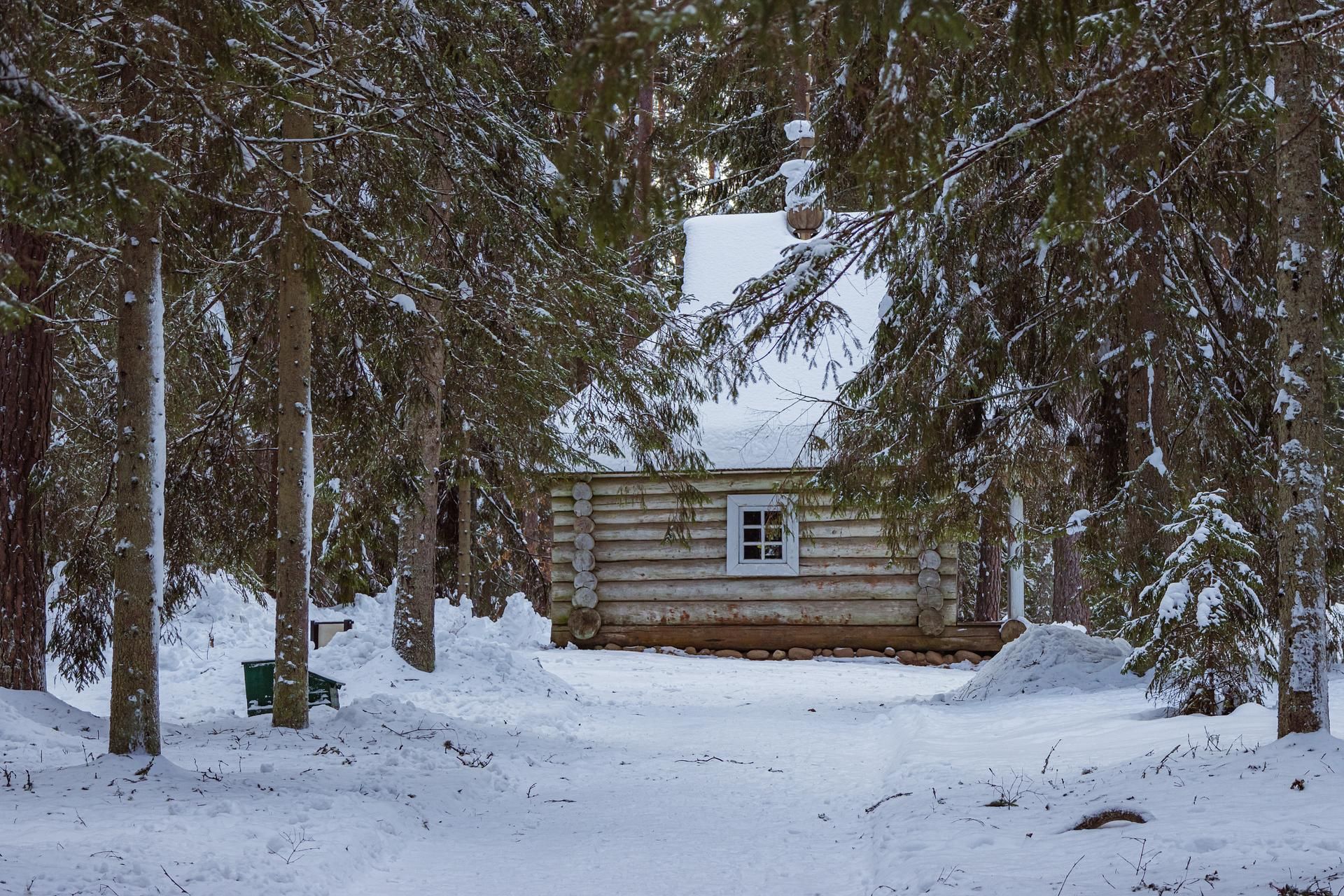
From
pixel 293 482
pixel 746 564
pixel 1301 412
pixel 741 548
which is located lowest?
pixel 746 564

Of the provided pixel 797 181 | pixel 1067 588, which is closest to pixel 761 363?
pixel 797 181

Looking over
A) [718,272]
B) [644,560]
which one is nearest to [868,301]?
[718,272]

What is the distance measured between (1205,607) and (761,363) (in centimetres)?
1105

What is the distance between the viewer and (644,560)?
1791 cm

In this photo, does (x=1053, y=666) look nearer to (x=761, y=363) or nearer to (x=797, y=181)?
(x=761, y=363)

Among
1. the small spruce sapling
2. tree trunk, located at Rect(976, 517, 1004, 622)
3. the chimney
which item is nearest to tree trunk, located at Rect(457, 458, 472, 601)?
the chimney

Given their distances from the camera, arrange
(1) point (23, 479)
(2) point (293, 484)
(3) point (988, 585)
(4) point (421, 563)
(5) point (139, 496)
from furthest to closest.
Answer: (3) point (988, 585), (4) point (421, 563), (1) point (23, 479), (2) point (293, 484), (5) point (139, 496)

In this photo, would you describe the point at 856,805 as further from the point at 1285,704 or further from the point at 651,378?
the point at 651,378

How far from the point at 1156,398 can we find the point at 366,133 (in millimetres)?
6697

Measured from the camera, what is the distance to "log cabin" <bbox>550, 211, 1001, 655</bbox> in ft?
55.9

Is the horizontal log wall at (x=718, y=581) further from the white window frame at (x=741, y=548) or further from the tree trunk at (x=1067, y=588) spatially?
the tree trunk at (x=1067, y=588)

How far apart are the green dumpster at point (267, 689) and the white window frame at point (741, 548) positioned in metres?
8.67

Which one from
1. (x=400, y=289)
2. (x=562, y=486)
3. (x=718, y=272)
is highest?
(x=718, y=272)

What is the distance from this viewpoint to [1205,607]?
7.43m
